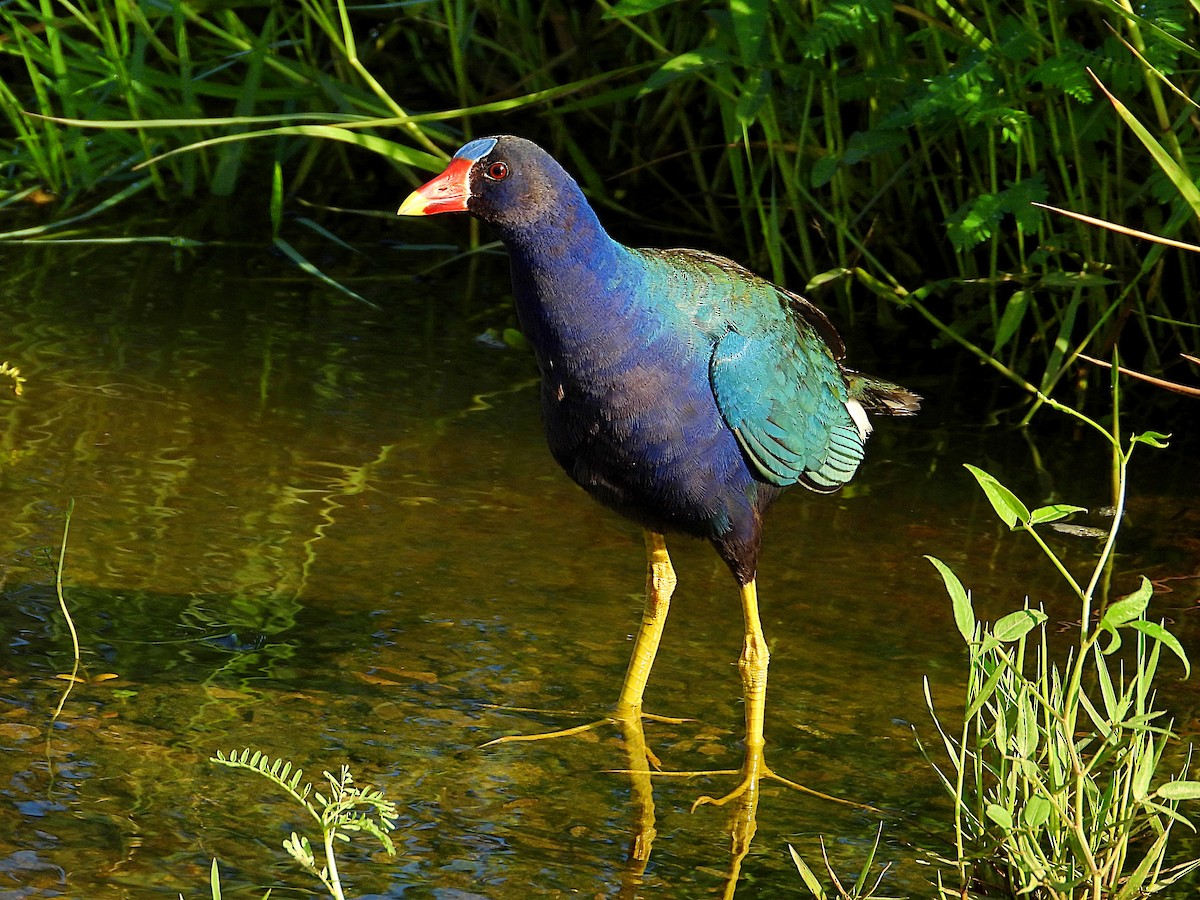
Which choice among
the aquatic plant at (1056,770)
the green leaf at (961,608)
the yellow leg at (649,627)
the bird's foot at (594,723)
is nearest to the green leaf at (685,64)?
the yellow leg at (649,627)

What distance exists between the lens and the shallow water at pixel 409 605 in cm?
235

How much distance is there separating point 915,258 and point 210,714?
2425mm

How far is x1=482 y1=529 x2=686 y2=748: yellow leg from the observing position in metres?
2.71

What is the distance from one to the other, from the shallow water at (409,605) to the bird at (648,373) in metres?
0.18

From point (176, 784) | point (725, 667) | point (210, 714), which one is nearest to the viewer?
point (176, 784)

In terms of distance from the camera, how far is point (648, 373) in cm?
253

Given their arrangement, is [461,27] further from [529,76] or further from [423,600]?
[423,600]

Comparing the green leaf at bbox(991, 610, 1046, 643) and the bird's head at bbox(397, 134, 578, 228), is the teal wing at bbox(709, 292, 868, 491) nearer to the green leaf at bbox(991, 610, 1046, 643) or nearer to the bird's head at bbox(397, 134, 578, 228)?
the bird's head at bbox(397, 134, 578, 228)

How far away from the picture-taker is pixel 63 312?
4.14 metres

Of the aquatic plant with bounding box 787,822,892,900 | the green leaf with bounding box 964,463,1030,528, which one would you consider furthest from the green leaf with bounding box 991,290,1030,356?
the green leaf with bounding box 964,463,1030,528

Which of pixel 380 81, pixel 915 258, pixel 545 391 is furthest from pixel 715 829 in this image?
pixel 380 81

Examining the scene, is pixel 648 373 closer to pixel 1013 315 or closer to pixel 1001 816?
pixel 1001 816

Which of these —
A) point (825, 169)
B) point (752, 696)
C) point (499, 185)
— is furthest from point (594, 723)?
point (825, 169)

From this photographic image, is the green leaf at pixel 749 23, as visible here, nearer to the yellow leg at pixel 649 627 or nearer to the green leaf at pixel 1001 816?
the yellow leg at pixel 649 627
